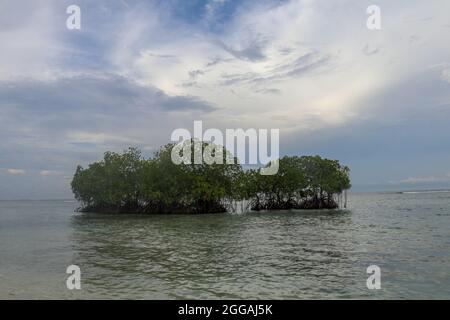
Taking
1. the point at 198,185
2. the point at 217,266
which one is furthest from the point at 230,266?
the point at 198,185

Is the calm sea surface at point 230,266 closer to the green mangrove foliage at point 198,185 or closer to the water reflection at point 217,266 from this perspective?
the water reflection at point 217,266

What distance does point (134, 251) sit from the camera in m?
21.8

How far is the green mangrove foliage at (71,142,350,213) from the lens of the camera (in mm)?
57688

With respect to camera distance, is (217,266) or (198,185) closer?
(217,266)

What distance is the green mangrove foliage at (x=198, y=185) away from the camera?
57.7m

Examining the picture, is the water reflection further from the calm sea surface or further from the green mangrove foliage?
the green mangrove foliage

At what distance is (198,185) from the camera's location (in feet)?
186

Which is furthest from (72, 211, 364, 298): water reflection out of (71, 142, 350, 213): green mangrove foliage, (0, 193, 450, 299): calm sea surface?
(71, 142, 350, 213): green mangrove foliage

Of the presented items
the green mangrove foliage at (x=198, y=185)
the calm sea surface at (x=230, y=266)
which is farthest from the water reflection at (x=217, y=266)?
the green mangrove foliage at (x=198, y=185)

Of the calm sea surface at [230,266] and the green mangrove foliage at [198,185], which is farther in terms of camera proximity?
the green mangrove foliage at [198,185]

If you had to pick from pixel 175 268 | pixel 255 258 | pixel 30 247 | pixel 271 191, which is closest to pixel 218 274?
pixel 175 268

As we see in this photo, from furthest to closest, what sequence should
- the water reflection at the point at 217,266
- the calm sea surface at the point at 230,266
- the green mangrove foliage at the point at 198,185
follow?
the green mangrove foliage at the point at 198,185 < the water reflection at the point at 217,266 < the calm sea surface at the point at 230,266

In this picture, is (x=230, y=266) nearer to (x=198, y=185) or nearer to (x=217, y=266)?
(x=217, y=266)
